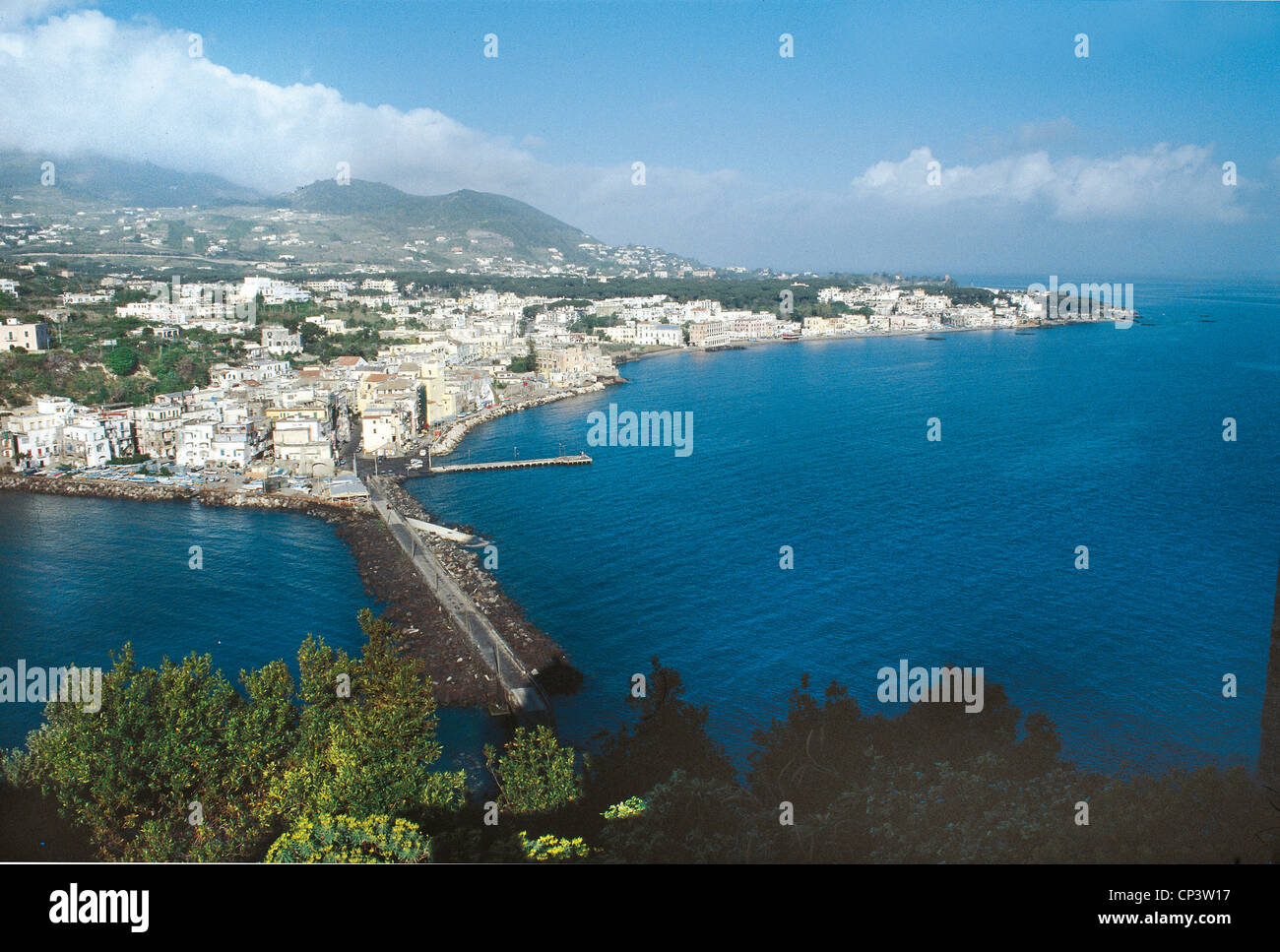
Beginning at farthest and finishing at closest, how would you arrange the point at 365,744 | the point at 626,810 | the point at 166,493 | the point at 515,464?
the point at 515,464 < the point at 166,493 < the point at 365,744 < the point at 626,810

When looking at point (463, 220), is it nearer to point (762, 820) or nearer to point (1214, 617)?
point (1214, 617)

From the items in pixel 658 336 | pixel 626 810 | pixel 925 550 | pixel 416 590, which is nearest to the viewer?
pixel 626 810

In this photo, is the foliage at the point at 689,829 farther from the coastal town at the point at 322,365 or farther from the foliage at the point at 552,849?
the coastal town at the point at 322,365

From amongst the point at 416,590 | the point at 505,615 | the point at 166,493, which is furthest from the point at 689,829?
the point at 166,493

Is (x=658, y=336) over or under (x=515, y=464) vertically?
over

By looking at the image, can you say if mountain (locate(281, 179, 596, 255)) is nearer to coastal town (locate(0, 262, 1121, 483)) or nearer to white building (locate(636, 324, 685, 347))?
coastal town (locate(0, 262, 1121, 483))

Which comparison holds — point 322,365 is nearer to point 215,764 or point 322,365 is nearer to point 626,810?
point 215,764

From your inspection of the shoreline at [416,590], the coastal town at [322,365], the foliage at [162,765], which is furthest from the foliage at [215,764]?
the coastal town at [322,365]
